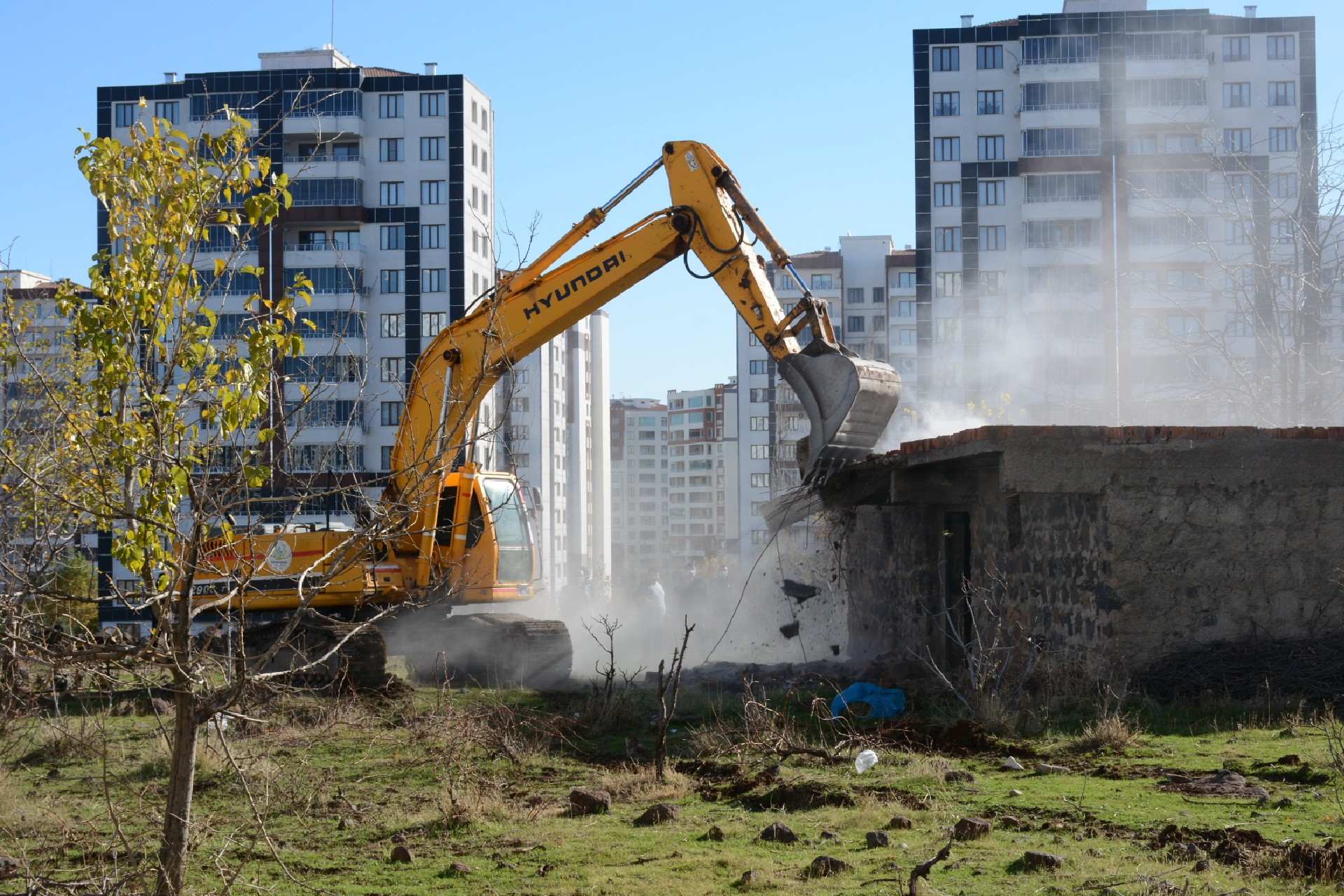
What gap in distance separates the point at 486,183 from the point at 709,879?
63.5 meters

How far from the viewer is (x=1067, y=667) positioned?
11539 millimetres

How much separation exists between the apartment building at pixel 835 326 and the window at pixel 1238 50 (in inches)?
1086

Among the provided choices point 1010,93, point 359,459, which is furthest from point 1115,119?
point 359,459

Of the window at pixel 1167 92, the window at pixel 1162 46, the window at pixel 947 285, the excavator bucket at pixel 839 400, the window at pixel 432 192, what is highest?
the window at pixel 1162 46

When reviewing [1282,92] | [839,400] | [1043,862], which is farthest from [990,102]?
[1043,862]

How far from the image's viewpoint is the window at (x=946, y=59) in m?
65.3

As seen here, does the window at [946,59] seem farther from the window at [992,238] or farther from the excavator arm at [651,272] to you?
the excavator arm at [651,272]

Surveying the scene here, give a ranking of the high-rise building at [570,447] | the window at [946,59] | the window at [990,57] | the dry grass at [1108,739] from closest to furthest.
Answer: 1. the dry grass at [1108,739]
2. the window at [990,57]
3. the window at [946,59]
4. the high-rise building at [570,447]

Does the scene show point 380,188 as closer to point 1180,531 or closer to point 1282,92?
point 1282,92

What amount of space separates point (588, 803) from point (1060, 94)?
A: 60768 mm

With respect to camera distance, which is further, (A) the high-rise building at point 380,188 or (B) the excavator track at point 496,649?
(A) the high-rise building at point 380,188

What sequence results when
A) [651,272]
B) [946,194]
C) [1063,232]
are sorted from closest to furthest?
[651,272]
[1063,232]
[946,194]

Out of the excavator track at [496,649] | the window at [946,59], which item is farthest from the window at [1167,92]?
the excavator track at [496,649]

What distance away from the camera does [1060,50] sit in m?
62.5
